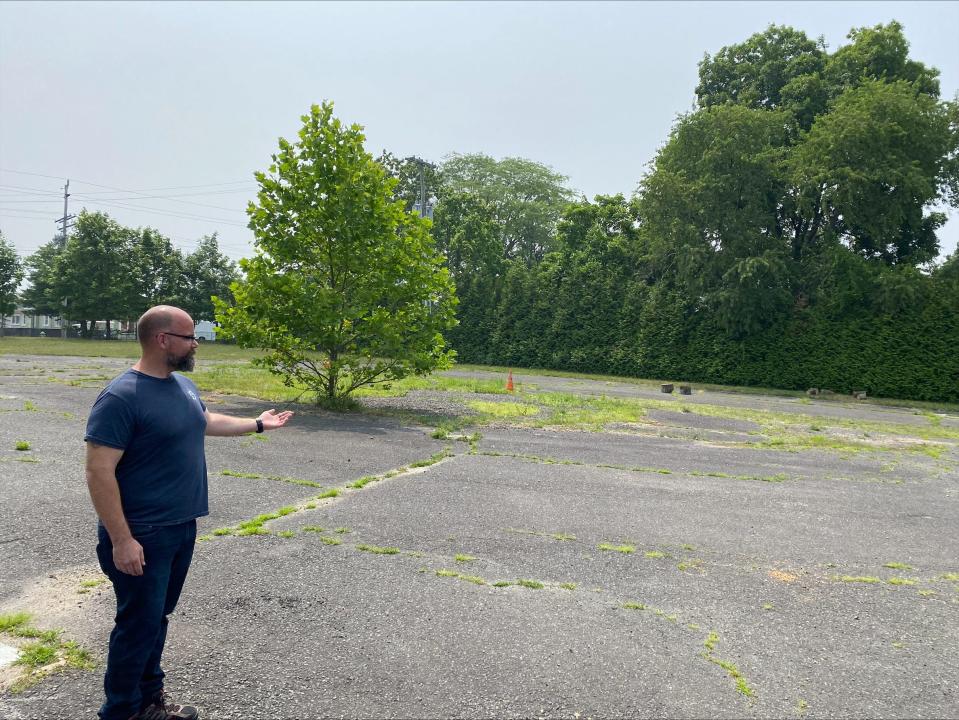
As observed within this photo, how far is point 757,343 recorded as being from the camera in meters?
30.1

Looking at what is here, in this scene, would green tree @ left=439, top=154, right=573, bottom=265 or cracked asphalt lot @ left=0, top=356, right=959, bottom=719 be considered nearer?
cracked asphalt lot @ left=0, top=356, right=959, bottom=719

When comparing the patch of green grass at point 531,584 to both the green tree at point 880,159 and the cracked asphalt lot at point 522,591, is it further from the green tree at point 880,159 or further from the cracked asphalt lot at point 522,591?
the green tree at point 880,159

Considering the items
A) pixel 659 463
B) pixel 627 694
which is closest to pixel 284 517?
pixel 627 694

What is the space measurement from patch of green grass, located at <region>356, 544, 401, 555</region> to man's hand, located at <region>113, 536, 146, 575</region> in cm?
259

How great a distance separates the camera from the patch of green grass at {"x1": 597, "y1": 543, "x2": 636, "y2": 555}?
557 cm

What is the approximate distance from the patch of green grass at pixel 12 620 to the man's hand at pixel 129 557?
61.9 inches

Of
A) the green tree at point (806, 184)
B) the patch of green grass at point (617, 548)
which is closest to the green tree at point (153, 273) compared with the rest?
the green tree at point (806, 184)

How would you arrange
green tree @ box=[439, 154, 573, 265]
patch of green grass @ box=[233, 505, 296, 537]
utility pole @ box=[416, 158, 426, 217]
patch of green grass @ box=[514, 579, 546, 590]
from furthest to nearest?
green tree @ box=[439, 154, 573, 265], utility pole @ box=[416, 158, 426, 217], patch of green grass @ box=[233, 505, 296, 537], patch of green grass @ box=[514, 579, 546, 590]

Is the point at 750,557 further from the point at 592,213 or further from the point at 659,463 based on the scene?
the point at 592,213

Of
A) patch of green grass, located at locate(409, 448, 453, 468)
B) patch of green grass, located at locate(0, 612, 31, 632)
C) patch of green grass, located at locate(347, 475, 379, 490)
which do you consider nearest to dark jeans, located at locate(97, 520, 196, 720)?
patch of green grass, located at locate(0, 612, 31, 632)

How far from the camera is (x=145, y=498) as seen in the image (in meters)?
2.89

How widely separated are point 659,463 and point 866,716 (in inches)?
266

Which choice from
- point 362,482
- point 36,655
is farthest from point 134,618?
point 362,482

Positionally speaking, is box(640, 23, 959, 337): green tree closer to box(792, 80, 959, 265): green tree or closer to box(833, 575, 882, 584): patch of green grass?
box(792, 80, 959, 265): green tree
